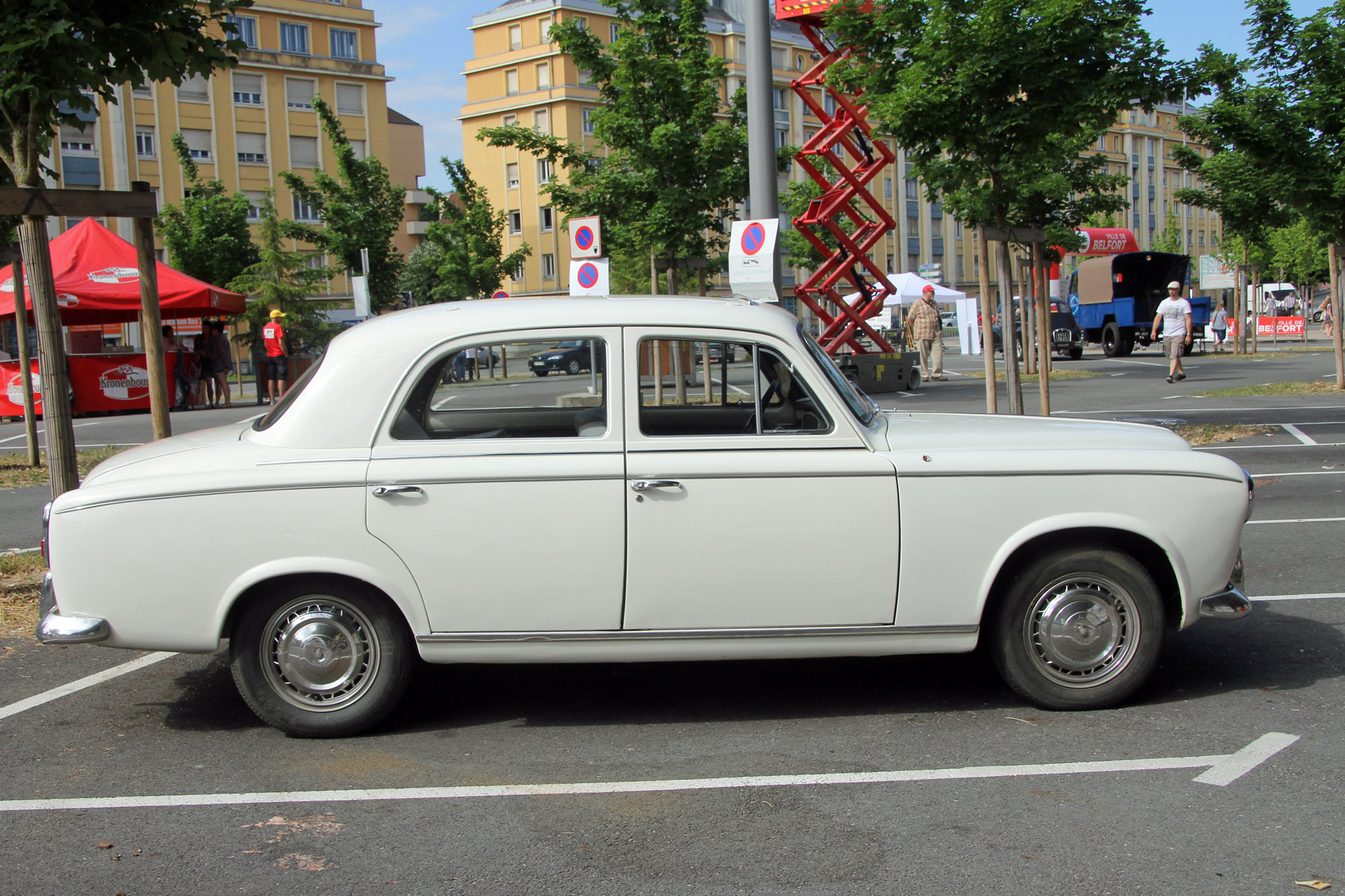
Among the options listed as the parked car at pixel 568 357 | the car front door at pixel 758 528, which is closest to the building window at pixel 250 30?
the parked car at pixel 568 357

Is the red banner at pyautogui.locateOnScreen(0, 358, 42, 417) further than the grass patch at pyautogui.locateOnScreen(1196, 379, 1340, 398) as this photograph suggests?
Yes

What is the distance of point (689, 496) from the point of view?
453cm

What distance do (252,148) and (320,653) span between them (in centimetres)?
6688

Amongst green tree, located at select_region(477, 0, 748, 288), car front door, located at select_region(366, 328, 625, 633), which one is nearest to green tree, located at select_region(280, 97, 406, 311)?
green tree, located at select_region(477, 0, 748, 288)

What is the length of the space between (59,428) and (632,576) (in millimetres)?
4424

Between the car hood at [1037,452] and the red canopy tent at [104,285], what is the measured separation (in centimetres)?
1949

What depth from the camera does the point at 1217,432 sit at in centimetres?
1404

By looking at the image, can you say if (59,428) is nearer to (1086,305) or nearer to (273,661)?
(273,661)

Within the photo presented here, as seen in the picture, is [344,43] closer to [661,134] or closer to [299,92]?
[299,92]

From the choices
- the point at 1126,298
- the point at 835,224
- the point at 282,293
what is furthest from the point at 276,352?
the point at 1126,298

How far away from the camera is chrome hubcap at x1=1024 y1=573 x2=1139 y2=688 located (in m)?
4.71

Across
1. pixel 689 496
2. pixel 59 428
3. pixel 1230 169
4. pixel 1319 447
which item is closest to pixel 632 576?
pixel 689 496

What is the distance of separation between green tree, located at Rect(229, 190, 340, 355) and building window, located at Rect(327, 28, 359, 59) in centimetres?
3395

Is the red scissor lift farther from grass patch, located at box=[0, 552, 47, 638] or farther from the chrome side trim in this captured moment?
the chrome side trim
